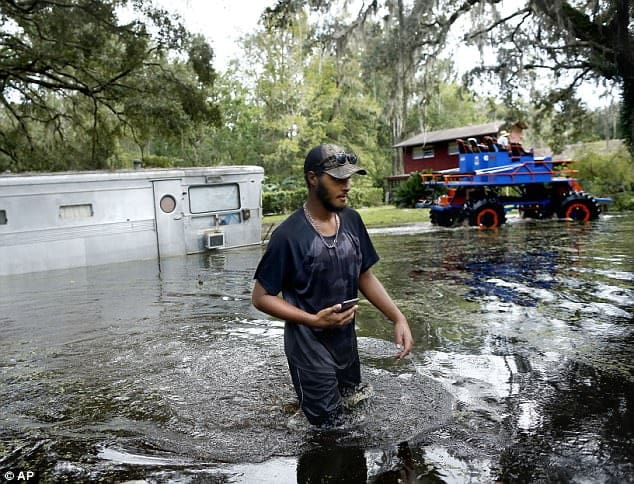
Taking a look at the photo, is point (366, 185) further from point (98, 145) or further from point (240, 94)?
point (98, 145)

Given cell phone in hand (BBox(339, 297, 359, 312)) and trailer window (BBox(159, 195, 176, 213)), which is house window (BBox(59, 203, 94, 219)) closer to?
trailer window (BBox(159, 195, 176, 213))

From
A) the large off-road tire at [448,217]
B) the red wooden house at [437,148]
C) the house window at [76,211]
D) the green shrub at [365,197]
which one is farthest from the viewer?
the red wooden house at [437,148]

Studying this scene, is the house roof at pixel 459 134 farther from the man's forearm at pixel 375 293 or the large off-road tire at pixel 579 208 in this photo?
the man's forearm at pixel 375 293

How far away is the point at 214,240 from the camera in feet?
52.0

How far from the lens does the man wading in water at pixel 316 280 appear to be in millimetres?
3672

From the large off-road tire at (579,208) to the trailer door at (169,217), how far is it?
12.0 metres

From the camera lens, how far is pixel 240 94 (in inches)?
1861

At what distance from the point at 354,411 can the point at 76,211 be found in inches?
445

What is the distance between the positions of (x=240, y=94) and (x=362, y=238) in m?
45.0

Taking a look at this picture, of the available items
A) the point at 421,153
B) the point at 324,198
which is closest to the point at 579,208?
the point at 324,198

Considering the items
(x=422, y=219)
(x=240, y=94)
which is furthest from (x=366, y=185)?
(x=422, y=219)

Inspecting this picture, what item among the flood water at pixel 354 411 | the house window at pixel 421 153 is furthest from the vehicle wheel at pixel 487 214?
the house window at pixel 421 153

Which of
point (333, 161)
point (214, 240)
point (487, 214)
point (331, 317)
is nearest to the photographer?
point (331, 317)

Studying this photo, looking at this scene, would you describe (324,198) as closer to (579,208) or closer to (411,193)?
(579,208)
